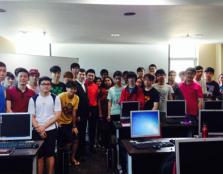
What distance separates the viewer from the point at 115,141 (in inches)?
183

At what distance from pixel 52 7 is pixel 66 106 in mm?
1598

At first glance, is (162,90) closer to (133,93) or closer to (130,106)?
(133,93)

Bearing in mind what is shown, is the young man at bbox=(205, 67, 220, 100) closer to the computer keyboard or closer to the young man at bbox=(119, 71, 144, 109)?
the young man at bbox=(119, 71, 144, 109)

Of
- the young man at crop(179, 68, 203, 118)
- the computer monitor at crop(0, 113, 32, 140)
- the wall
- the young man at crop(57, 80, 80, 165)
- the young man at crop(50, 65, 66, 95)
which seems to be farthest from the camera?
the wall

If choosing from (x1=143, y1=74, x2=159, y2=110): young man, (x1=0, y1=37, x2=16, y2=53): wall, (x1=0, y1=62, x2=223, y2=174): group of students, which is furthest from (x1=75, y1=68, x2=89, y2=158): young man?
(x1=0, y1=37, x2=16, y2=53): wall

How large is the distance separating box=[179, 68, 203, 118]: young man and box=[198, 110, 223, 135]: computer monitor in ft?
5.28

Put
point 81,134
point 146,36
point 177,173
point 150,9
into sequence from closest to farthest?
point 177,173
point 150,9
point 81,134
point 146,36

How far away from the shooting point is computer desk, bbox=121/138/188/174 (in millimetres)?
2992

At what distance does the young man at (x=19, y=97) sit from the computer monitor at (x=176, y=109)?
7.63 feet

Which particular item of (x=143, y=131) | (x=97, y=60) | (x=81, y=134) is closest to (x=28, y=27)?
(x=81, y=134)

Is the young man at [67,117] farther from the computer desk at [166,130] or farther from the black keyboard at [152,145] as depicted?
the black keyboard at [152,145]

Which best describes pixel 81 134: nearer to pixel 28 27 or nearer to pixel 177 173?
pixel 28 27

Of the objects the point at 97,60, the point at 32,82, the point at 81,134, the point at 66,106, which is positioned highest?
the point at 97,60

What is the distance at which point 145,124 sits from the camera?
11.8 ft
